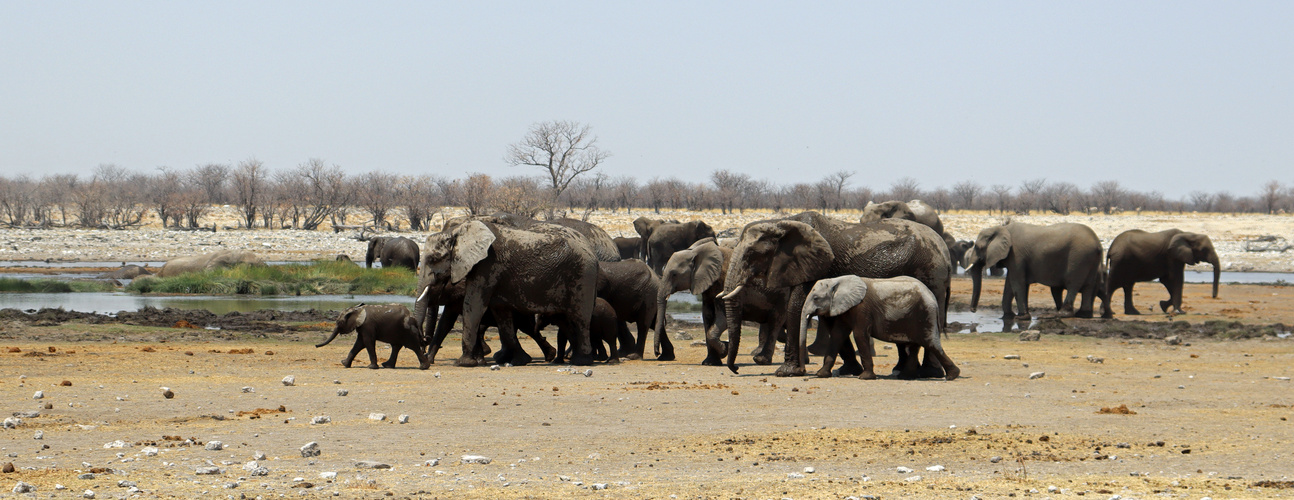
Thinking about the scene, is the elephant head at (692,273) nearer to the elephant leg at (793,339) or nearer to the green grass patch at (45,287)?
the elephant leg at (793,339)

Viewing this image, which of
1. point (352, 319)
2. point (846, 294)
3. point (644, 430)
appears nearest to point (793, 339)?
point (846, 294)

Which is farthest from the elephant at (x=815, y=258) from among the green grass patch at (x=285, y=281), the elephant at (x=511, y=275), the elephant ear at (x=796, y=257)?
the green grass patch at (x=285, y=281)

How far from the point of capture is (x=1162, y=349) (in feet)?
65.0

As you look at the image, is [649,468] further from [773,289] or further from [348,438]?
[773,289]

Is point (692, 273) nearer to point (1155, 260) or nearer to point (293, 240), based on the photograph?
point (1155, 260)

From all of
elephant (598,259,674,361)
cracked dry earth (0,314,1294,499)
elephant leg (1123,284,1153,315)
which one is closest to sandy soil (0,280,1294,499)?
cracked dry earth (0,314,1294,499)

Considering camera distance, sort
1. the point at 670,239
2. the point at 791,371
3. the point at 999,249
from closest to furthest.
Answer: the point at 791,371
the point at 999,249
the point at 670,239

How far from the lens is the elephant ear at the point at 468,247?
53.8 feet

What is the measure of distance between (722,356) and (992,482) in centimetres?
834

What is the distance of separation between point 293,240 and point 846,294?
58.3 metres

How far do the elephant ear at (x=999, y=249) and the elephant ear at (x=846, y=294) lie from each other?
1224 centimetres

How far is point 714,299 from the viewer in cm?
1688

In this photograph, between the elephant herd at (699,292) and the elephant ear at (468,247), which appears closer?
the elephant herd at (699,292)

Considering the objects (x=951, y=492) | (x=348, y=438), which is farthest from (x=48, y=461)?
(x=951, y=492)
